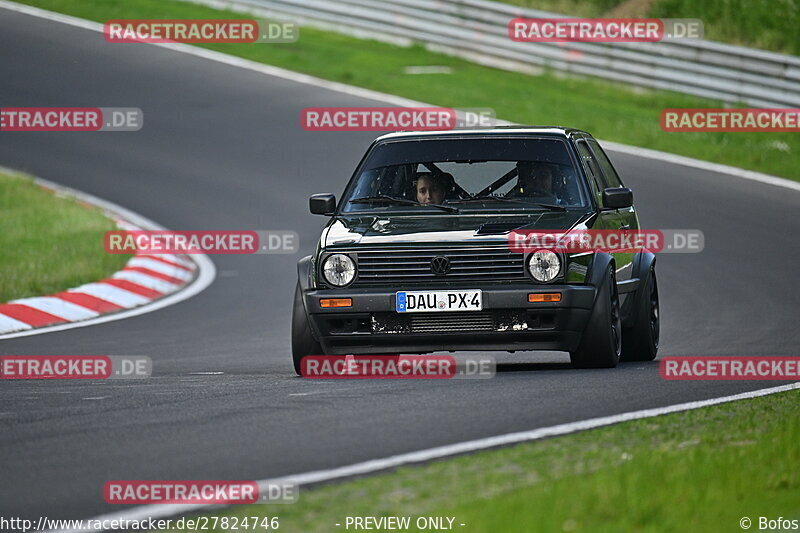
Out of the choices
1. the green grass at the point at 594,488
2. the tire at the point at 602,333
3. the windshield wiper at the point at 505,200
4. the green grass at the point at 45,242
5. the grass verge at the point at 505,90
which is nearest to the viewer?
the green grass at the point at 594,488

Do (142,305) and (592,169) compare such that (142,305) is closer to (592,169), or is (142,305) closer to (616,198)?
(592,169)

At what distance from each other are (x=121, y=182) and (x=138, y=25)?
8.33m

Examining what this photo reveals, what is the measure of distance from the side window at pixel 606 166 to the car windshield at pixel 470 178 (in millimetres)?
870

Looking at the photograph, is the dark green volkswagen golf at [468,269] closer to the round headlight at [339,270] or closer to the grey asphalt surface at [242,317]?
the round headlight at [339,270]

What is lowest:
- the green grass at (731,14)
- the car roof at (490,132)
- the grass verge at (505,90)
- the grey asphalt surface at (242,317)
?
the grey asphalt surface at (242,317)

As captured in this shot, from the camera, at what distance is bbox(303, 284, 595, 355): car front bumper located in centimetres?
916

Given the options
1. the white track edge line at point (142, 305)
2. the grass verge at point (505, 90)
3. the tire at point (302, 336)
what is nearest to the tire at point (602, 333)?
the tire at point (302, 336)

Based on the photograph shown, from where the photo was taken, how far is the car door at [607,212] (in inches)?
400

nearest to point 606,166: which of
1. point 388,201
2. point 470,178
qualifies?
point 470,178

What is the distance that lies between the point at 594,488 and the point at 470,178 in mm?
5165

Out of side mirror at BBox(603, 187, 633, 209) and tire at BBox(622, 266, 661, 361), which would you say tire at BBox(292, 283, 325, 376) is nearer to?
side mirror at BBox(603, 187, 633, 209)

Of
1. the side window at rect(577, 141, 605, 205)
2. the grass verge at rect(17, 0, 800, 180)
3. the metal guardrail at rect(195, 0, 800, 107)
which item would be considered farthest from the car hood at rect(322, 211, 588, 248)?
the metal guardrail at rect(195, 0, 800, 107)

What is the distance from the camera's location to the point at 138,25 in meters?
29.0

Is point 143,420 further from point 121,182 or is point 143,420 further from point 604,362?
point 121,182
